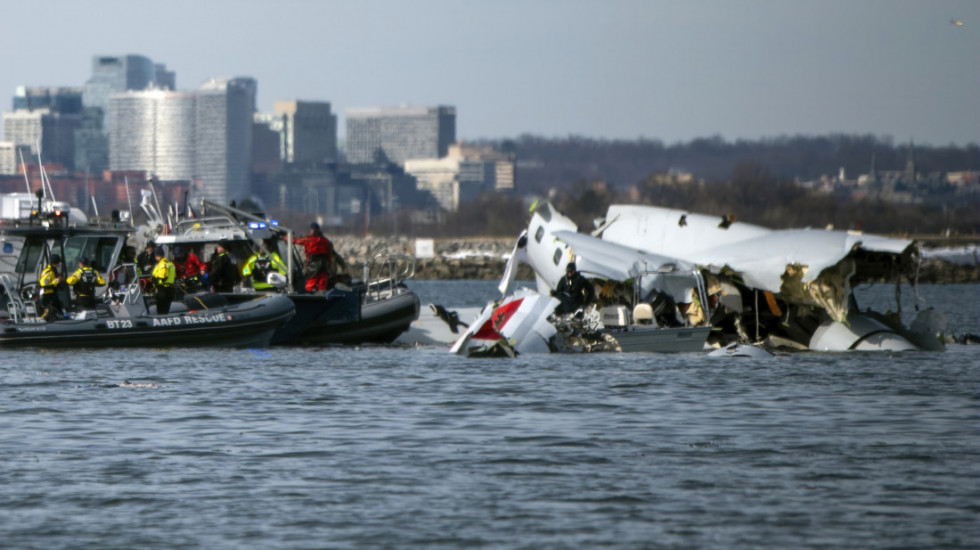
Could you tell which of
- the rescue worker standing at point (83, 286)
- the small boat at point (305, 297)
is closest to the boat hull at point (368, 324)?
the small boat at point (305, 297)

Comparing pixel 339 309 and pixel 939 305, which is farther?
pixel 939 305

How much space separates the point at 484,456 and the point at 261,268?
49.7 ft

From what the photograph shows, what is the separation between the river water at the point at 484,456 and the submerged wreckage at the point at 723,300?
7.64ft

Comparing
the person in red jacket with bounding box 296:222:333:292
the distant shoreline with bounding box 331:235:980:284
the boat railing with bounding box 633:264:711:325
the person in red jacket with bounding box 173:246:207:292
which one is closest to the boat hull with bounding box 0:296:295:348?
the person in red jacket with bounding box 296:222:333:292

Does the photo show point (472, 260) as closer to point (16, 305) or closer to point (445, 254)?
point (445, 254)

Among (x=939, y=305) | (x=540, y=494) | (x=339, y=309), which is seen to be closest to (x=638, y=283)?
(x=339, y=309)

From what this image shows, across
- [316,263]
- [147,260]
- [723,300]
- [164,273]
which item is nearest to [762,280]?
[723,300]

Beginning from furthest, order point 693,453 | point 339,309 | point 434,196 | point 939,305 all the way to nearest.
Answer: point 434,196
point 939,305
point 339,309
point 693,453

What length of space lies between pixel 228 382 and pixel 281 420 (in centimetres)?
457

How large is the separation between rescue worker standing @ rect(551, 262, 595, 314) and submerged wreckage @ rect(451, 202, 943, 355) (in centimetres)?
25

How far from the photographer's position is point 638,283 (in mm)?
26484

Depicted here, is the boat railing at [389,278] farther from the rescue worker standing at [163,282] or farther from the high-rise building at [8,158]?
the high-rise building at [8,158]

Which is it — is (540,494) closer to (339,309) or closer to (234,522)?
(234,522)

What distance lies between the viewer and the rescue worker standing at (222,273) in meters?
27.5
